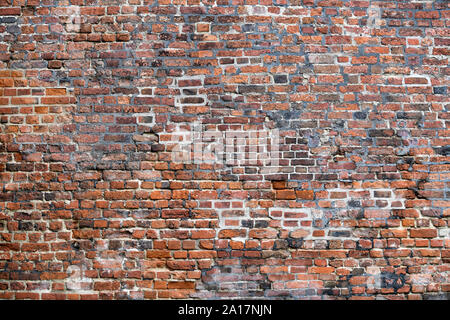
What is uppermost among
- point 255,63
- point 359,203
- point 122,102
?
point 255,63

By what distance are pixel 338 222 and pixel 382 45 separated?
1.51m

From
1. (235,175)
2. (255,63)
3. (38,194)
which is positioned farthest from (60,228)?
(255,63)

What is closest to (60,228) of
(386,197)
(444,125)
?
(386,197)

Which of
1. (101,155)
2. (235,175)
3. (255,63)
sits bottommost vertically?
(235,175)

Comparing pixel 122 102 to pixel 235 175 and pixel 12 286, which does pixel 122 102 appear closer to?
pixel 235 175

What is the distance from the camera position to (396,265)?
8.52ft

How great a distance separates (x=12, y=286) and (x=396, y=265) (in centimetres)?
306

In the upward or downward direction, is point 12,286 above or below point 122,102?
below

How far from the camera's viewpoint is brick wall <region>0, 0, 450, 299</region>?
2602mm

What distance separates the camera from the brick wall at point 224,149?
260 centimetres

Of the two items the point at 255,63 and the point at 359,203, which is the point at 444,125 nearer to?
the point at 359,203

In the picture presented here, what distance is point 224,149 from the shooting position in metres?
2.67

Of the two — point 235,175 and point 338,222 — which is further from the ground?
point 235,175

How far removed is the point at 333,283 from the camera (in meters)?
2.59
